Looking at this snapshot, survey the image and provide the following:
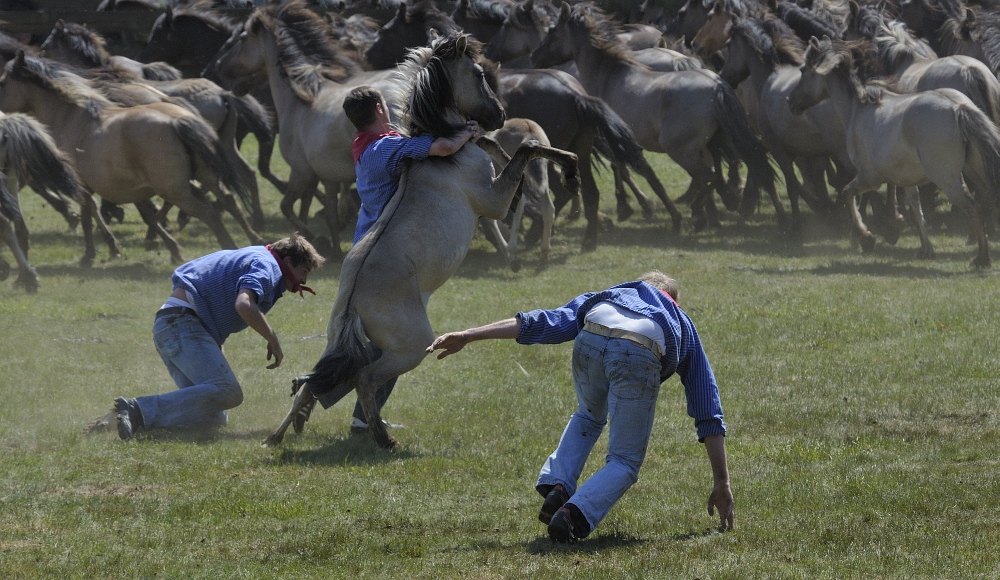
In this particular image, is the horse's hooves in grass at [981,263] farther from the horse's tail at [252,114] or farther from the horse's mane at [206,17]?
the horse's mane at [206,17]

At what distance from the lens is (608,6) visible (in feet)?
81.8

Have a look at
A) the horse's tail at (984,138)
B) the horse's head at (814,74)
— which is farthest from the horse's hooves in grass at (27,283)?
the horse's tail at (984,138)

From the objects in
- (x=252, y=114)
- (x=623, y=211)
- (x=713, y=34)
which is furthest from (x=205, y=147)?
(x=713, y=34)

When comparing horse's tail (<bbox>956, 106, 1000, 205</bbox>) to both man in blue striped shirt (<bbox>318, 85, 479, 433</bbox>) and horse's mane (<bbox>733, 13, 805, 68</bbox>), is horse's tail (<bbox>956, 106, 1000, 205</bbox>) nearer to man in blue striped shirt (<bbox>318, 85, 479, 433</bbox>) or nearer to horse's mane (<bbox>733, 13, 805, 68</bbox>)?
horse's mane (<bbox>733, 13, 805, 68</bbox>)

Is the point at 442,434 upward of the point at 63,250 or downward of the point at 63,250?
upward

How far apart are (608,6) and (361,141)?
1858cm

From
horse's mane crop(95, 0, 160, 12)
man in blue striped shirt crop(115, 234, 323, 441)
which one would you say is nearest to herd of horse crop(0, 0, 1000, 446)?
man in blue striped shirt crop(115, 234, 323, 441)

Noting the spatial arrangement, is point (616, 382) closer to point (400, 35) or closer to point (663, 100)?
point (663, 100)

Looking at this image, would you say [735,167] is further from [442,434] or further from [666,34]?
[442,434]

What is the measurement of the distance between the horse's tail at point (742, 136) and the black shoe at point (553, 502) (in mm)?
11585

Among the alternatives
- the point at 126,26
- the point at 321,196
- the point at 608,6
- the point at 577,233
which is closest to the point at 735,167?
the point at 577,233

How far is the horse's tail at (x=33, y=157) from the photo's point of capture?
1238 centimetres

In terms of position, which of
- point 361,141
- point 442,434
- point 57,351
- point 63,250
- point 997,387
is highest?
point 361,141

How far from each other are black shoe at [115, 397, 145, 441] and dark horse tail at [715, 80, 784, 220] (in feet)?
34.1
